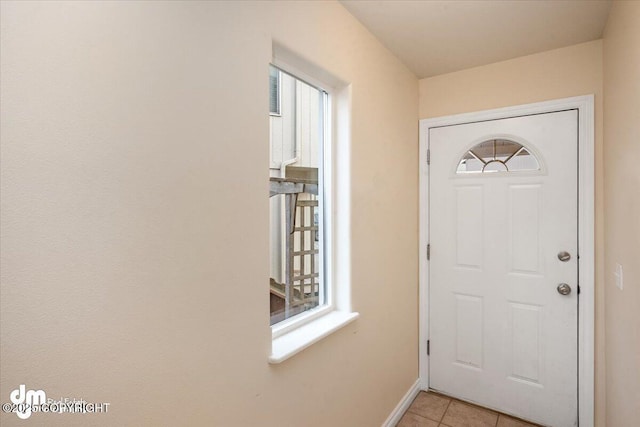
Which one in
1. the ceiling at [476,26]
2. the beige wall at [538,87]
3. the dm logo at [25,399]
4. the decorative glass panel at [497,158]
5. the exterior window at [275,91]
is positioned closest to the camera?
the dm logo at [25,399]

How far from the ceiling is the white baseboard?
2371 millimetres

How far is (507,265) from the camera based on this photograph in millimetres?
2369

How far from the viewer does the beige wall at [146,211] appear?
710 mm

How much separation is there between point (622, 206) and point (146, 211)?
1977mm

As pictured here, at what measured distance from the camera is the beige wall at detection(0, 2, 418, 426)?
28.0 inches

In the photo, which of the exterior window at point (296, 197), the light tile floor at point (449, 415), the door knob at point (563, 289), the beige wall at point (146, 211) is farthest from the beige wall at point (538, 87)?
the beige wall at point (146, 211)

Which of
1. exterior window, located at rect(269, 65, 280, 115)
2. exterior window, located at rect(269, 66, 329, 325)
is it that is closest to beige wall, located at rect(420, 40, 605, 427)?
exterior window, located at rect(269, 66, 329, 325)

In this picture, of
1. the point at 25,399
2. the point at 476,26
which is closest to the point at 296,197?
the point at 25,399

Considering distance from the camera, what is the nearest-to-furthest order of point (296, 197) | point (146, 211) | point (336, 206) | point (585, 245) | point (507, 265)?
point (146, 211) → point (296, 197) → point (336, 206) → point (585, 245) → point (507, 265)

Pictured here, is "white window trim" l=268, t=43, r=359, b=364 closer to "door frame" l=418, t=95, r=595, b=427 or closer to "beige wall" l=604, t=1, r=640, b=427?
"beige wall" l=604, t=1, r=640, b=427

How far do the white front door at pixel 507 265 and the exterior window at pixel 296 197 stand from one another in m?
1.19

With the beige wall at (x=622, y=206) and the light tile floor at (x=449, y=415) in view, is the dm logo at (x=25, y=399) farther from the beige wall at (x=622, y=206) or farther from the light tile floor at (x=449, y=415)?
the light tile floor at (x=449, y=415)

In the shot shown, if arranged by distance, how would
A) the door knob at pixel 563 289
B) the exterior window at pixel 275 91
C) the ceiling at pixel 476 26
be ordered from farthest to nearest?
1. the door knob at pixel 563 289
2. the ceiling at pixel 476 26
3. the exterior window at pixel 275 91

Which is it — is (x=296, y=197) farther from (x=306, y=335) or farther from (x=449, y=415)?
(x=449, y=415)
